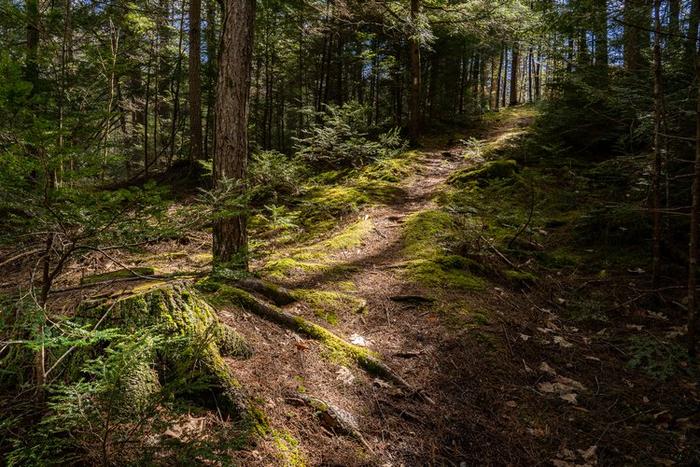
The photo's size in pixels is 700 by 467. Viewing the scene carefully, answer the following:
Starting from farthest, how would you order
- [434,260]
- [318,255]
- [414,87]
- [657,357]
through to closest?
[414,87], [318,255], [434,260], [657,357]

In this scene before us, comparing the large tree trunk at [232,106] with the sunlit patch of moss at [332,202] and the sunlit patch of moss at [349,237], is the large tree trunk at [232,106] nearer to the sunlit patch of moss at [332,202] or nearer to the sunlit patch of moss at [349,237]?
the sunlit patch of moss at [349,237]

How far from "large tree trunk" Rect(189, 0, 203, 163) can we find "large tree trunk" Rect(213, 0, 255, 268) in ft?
29.5

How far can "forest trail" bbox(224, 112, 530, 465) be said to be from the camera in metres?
2.92

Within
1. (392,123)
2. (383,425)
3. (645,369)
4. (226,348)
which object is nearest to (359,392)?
(383,425)

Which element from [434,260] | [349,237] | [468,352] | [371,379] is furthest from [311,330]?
[349,237]

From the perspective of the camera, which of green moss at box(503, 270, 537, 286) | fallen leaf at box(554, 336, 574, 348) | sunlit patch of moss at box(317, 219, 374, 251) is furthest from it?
sunlit patch of moss at box(317, 219, 374, 251)

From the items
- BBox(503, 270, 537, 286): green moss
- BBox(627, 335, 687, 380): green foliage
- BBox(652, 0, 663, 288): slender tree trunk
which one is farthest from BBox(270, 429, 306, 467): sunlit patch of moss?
BBox(652, 0, 663, 288): slender tree trunk

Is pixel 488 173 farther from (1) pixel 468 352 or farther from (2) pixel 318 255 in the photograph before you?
(1) pixel 468 352

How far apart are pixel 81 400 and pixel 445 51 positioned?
20.7 m

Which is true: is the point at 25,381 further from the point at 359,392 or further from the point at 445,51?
the point at 445,51

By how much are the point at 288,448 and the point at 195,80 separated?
1291cm

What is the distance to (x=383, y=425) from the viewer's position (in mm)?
3203

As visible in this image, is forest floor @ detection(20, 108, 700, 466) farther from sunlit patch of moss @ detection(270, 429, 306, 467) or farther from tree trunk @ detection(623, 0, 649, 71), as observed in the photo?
tree trunk @ detection(623, 0, 649, 71)

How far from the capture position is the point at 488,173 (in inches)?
408
